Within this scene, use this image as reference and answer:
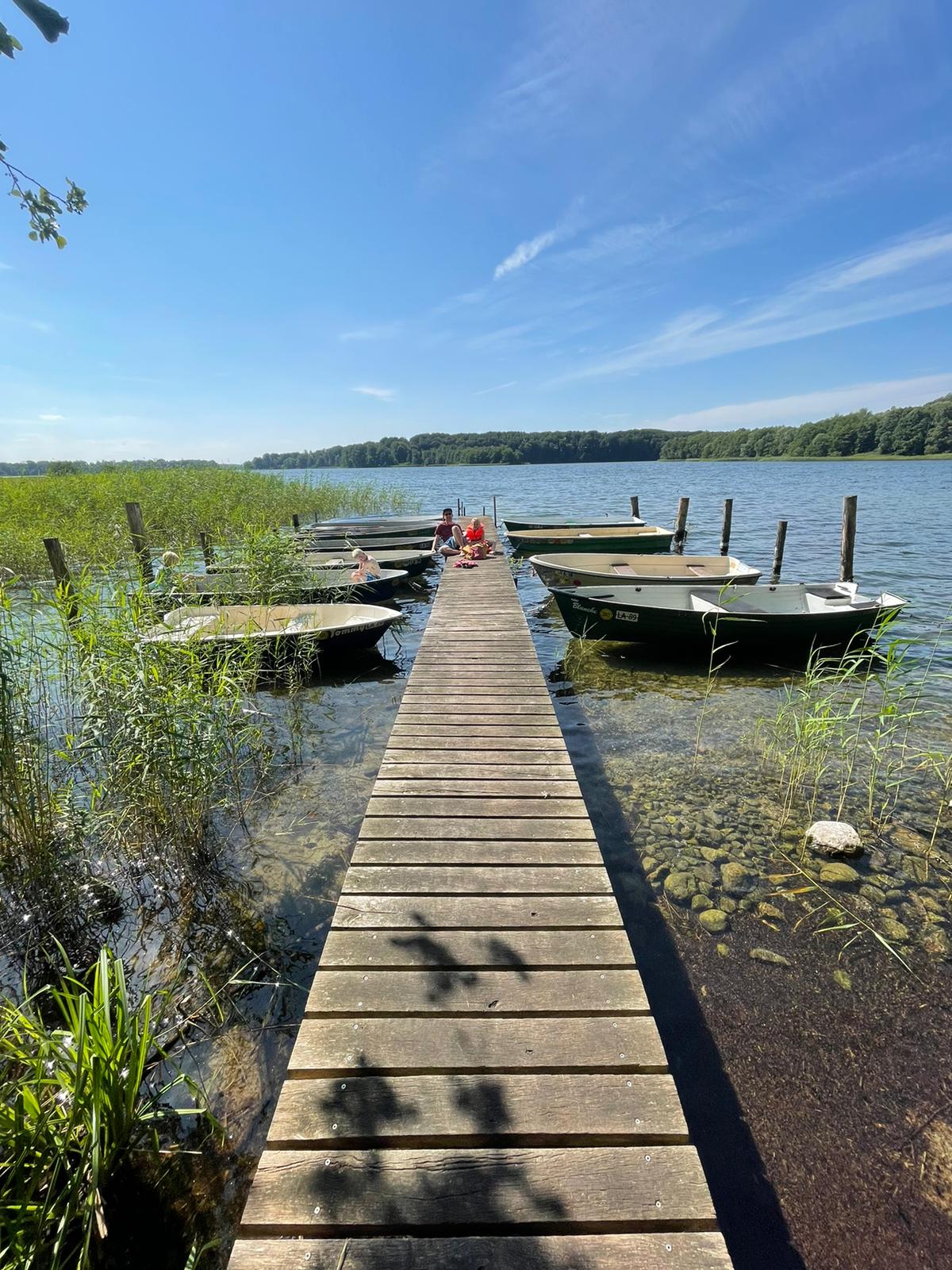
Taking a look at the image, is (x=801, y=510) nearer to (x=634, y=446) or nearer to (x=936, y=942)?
(x=936, y=942)

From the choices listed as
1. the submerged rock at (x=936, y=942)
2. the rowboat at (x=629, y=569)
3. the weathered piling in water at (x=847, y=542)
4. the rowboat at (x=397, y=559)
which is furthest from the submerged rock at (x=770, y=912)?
the weathered piling in water at (x=847, y=542)

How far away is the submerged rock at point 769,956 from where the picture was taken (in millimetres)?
3484

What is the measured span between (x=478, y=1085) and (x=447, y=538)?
14.2 m

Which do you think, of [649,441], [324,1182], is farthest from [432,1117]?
[649,441]

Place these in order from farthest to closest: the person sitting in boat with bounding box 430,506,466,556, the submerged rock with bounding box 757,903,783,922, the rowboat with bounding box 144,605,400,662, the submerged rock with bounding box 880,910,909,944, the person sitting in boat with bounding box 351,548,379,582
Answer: the person sitting in boat with bounding box 430,506,466,556 < the person sitting in boat with bounding box 351,548,379,582 < the rowboat with bounding box 144,605,400,662 < the submerged rock with bounding box 757,903,783,922 < the submerged rock with bounding box 880,910,909,944

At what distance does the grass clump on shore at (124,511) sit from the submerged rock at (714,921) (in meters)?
8.15

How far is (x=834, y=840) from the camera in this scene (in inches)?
175

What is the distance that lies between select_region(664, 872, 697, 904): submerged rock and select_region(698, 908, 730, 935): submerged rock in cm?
15

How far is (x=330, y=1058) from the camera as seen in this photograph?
83.3 inches

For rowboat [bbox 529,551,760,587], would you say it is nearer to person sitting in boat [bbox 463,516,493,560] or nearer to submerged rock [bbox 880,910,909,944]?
person sitting in boat [bbox 463,516,493,560]

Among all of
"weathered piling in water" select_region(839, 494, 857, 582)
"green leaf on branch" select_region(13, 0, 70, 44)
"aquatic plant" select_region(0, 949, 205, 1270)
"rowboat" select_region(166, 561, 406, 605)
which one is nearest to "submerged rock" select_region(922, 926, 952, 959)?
"aquatic plant" select_region(0, 949, 205, 1270)

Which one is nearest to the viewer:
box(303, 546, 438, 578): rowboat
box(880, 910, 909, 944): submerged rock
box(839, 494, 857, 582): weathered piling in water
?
box(880, 910, 909, 944): submerged rock

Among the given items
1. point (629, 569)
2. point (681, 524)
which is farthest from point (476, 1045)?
point (681, 524)

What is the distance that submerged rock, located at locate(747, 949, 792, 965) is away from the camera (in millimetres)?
3484
